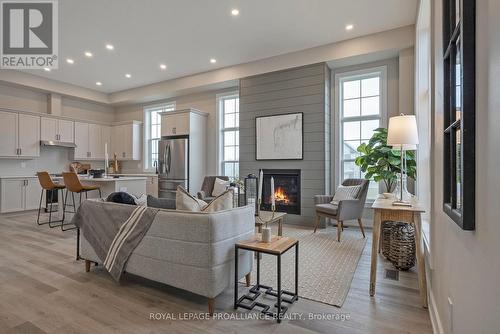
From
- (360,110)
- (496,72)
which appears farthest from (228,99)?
(496,72)

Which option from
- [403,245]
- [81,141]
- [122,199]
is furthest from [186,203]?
[81,141]

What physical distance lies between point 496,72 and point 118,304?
2.61m

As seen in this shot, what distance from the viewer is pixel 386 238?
302cm

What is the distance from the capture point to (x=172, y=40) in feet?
15.3

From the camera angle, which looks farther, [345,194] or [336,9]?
[345,194]

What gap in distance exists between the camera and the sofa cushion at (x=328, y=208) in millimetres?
3985

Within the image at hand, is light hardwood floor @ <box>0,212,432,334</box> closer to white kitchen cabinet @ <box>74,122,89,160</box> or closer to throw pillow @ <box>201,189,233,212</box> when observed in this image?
throw pillow @ <box>201,189,233,212</box>

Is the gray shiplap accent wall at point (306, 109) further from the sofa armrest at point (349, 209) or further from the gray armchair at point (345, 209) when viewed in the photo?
the sofa armrest at point (349, 209)

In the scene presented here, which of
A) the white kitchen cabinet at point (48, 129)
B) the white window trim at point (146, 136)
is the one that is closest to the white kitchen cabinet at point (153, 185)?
the white window trim at point (146, 136)

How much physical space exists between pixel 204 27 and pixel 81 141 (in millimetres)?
5158

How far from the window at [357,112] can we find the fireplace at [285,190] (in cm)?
89

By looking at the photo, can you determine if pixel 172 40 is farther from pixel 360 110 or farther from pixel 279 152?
pixel 360 110

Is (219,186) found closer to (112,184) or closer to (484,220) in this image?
(112,184)

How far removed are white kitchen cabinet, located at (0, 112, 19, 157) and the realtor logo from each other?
1.05 meters
